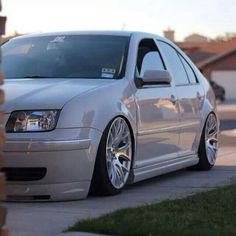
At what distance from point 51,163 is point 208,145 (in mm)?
3427

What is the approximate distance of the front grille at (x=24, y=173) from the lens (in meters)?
6.46

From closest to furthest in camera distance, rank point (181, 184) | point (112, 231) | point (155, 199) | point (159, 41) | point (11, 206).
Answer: point (112, 231) < point (11, 206) < point (155, 199) < point (181, 184) < point (159, 41)

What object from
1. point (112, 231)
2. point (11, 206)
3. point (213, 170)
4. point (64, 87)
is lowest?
point (213, 170)

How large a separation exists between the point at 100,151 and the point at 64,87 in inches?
28.6

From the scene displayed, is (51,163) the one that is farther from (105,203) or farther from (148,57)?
(148,57)

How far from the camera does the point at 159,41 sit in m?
8.58

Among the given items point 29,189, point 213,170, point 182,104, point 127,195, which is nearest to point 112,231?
point 29,189

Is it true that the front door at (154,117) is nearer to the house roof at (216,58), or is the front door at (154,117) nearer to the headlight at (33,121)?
the headlight at (33,121)

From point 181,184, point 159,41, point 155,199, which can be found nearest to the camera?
point 155,199

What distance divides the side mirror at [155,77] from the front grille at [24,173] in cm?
177

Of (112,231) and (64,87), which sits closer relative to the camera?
(112,231)

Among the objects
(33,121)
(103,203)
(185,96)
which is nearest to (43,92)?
(33,121)

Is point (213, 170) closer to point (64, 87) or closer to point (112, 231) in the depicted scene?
point (64, 87)

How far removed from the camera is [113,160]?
23.1ft
